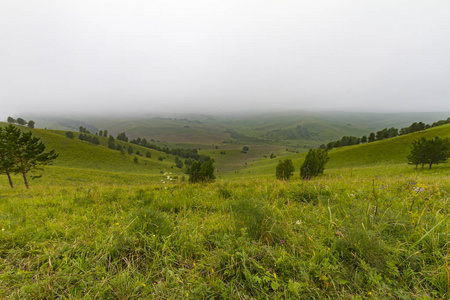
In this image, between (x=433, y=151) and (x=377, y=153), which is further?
(x=377, y=153)

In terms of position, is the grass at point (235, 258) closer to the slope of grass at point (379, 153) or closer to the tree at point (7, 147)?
the tree at point (7, 147)

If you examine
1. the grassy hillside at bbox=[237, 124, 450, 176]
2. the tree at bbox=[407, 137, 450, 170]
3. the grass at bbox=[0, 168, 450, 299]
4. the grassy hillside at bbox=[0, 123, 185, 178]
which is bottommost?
the grassy hillside at bbox=[0, 123, 185, 178]

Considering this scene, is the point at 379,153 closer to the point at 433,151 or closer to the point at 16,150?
the point at 433,151

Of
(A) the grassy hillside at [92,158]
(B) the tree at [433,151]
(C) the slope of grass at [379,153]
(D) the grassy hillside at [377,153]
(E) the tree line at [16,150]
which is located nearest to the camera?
(E) the tree line at [16,150]

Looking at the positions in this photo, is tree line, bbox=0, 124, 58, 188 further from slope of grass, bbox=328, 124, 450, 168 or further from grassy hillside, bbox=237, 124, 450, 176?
slope of grass, bbox=328, 124, 450, 168

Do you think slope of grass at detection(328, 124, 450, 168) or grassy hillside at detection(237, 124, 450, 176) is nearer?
grassy hillside at detection(237, 124, 450, 176)

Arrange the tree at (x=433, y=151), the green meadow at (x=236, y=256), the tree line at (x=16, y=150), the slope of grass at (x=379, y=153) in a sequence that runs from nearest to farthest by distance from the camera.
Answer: the green meadow at (x=236, y=256)
the tree line at (x=16, y=150)
the tree at (x=433, y=151)
the slope of grass at (x=379, y=153)

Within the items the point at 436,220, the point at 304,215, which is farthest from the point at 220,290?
the point at 436,220

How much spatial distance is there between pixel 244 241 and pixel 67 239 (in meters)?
3.17

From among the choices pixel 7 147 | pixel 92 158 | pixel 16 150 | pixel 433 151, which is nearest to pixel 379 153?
pixel 433 151

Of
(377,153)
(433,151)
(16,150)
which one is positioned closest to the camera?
(16,150)

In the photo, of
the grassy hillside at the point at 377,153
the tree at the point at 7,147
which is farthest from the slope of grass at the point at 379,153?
the tree at the point at 7,147

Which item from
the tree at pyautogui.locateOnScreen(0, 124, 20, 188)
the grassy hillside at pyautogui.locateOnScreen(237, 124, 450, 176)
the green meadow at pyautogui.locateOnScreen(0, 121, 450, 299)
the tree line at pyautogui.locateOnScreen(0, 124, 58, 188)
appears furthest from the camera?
the grassy hillside at pyautogui.locateOnScreen(237, 124, 450, 176)

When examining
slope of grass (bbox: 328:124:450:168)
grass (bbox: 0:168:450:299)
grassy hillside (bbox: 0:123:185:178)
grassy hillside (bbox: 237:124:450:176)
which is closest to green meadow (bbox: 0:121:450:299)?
grass (bbox: 0:168:450:299)
